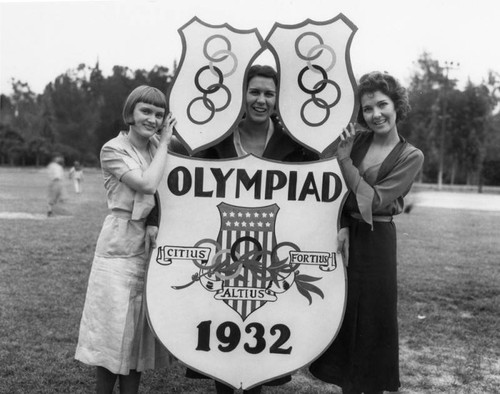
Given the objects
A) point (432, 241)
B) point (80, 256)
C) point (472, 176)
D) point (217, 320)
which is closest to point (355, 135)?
point (217, 320)

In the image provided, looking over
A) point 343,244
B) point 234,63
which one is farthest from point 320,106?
point 343,244

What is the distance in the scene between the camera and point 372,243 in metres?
2.95

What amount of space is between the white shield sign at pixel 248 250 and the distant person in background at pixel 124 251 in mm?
109

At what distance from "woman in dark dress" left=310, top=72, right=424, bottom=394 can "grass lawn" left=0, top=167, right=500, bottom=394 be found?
112 centimetres

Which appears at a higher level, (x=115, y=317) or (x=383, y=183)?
(x=383, y=183)

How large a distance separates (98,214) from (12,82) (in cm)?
728

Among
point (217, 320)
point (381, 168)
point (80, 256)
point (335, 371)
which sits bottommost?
point (80, 256)

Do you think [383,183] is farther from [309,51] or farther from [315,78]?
[309,51]

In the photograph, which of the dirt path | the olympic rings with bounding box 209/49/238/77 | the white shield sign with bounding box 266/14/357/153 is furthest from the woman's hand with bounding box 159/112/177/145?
the dirt path

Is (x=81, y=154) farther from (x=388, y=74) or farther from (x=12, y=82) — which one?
(x=388, y=74)

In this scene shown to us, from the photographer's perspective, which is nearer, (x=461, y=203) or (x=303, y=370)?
(x=303, y=370)

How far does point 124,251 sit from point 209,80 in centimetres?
106

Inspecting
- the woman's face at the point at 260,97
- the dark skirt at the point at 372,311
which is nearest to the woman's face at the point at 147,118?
the woman's face at the point at 260,97

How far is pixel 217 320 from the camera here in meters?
3.00
